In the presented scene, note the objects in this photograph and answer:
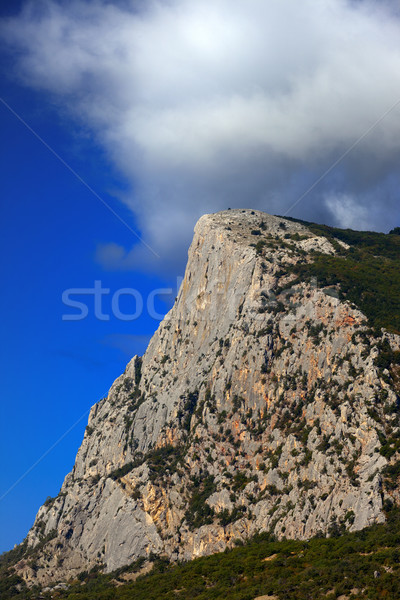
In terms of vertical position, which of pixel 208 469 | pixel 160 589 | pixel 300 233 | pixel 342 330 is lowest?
pixel 160 589

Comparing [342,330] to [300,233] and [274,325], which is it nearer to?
[274,325]

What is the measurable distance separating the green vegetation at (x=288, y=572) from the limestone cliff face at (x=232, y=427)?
386 centimetres

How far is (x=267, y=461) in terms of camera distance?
4688 inches

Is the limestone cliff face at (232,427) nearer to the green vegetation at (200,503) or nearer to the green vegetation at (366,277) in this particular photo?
the green vegetation at (200,503)

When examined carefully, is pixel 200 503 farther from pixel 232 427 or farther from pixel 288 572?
pixel 288 572

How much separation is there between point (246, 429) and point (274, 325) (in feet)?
76.0

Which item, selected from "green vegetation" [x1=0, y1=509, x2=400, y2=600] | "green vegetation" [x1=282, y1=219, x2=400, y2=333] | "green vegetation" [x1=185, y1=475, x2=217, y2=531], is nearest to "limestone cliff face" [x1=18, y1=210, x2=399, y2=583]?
"green vegetation" [x1=185, y1=475, x2=217, y2=531]

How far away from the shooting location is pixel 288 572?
91.2m

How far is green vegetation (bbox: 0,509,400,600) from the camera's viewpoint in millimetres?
81438

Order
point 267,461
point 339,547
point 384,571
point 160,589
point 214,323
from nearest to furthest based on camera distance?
point 384,571, point 339,547, point 160,589, point 267,461, point 214,323

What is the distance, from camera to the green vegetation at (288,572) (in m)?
81.4

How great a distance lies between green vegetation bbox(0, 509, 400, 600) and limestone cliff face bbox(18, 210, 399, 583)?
3856 mm

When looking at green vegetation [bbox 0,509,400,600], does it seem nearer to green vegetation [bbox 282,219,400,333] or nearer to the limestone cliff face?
the limestone cliff face

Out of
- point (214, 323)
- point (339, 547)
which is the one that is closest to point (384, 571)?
point (339, 547)
